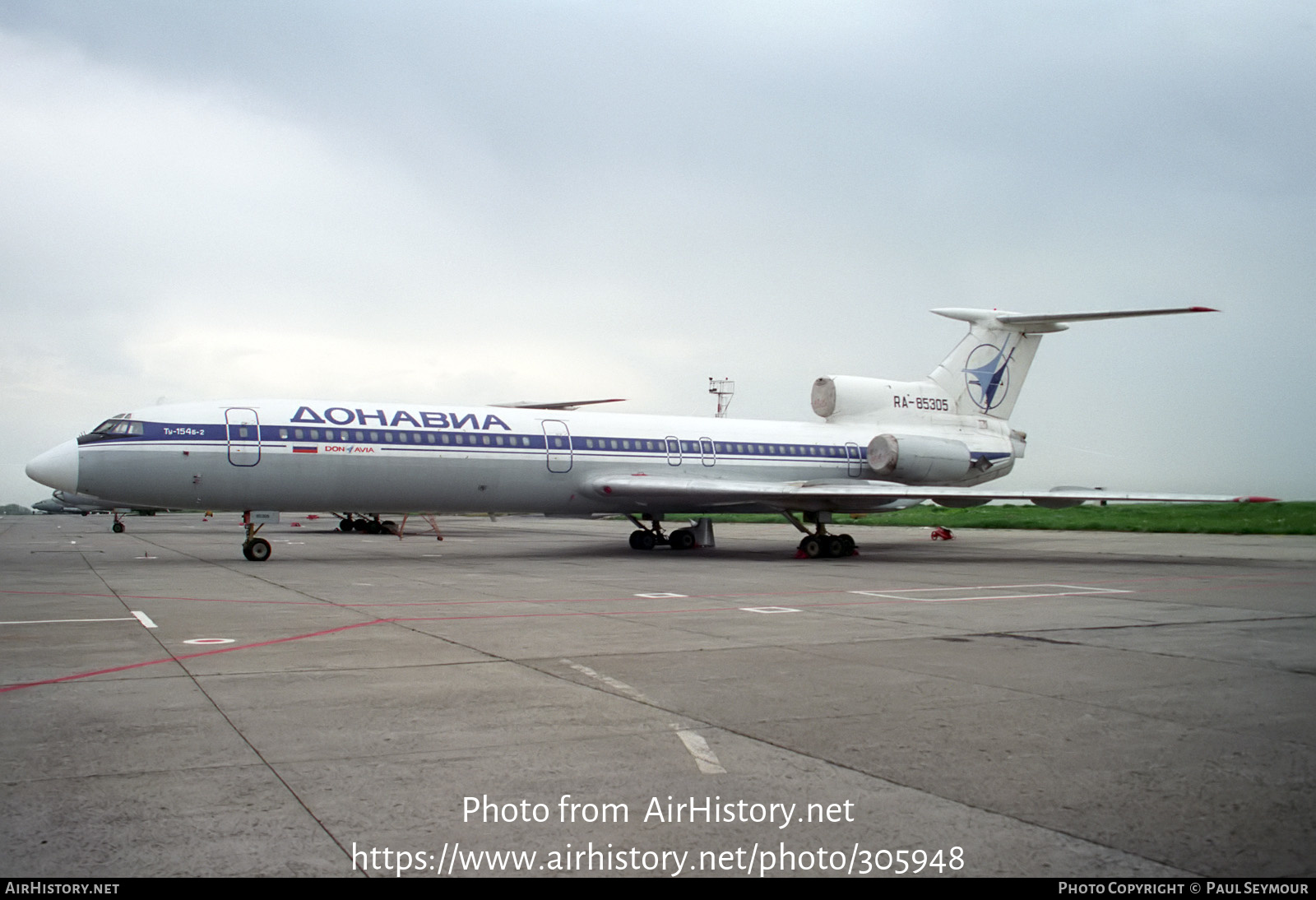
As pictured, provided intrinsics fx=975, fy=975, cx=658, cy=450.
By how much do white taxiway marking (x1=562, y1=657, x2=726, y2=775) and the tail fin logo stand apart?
23.0 meters

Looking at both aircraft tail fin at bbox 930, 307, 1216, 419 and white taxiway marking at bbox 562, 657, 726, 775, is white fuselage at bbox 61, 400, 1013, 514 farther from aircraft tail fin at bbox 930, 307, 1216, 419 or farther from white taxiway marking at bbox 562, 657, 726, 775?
white taxiway marking at bbox 562, 657, 726, 775

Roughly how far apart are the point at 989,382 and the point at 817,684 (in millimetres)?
22899

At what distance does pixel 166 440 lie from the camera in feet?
62.9

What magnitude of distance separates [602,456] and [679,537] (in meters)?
4.50

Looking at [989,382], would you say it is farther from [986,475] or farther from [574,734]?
[574,734]

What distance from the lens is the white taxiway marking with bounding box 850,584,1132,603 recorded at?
13.2 meters

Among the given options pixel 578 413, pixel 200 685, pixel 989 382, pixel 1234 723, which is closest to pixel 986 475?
pixel 989 382

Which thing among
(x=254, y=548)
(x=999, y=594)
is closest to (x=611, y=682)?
(x=999, y=594)

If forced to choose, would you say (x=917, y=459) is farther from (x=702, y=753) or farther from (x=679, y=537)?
(x=702, y=753)

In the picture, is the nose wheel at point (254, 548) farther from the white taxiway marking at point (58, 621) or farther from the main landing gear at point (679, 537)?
the white taxiway marking at point (58, 621)

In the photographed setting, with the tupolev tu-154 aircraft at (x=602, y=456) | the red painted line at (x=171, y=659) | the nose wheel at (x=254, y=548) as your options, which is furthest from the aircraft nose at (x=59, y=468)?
the red painted line at (x=171, y=659)

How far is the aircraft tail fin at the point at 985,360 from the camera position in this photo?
27.6 metres

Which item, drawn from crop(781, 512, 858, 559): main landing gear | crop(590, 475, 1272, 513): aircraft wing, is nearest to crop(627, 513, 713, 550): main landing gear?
crop(590, 475, 1272, 513): aircraft wing

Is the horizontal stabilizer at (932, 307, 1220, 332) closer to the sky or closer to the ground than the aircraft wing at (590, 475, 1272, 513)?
closer to the sky
